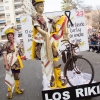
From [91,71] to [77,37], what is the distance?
2.94 meters

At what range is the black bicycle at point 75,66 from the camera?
3.97m

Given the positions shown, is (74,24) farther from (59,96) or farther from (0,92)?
(59,96)

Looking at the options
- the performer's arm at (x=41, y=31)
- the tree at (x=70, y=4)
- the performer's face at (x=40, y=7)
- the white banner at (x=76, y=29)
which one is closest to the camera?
the performer's arm at (x=41, y=31)

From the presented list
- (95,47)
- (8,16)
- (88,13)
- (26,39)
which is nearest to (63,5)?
(88,13)

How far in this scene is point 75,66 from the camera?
13.5ft

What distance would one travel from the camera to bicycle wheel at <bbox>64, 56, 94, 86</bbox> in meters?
3.98

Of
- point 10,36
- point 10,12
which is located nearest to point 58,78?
point 10,36

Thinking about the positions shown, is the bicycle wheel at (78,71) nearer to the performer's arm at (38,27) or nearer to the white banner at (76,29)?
the performer's arm at (38,27)

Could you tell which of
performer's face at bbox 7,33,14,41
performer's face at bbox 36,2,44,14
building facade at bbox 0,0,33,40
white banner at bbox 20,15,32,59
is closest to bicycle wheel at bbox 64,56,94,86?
performer's face at bbox 36,2,44,14

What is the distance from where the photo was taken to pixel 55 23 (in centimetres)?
400

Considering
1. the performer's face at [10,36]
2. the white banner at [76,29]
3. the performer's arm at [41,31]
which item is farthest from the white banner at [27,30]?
the performer's arm at [41,31]

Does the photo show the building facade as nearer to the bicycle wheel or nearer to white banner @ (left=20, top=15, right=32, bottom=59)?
white banner @ (left=20, top=15, right=32, bottom=59)

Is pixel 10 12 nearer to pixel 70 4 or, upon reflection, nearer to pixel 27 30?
pixel 70 4

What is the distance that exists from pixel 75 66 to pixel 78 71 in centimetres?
14
